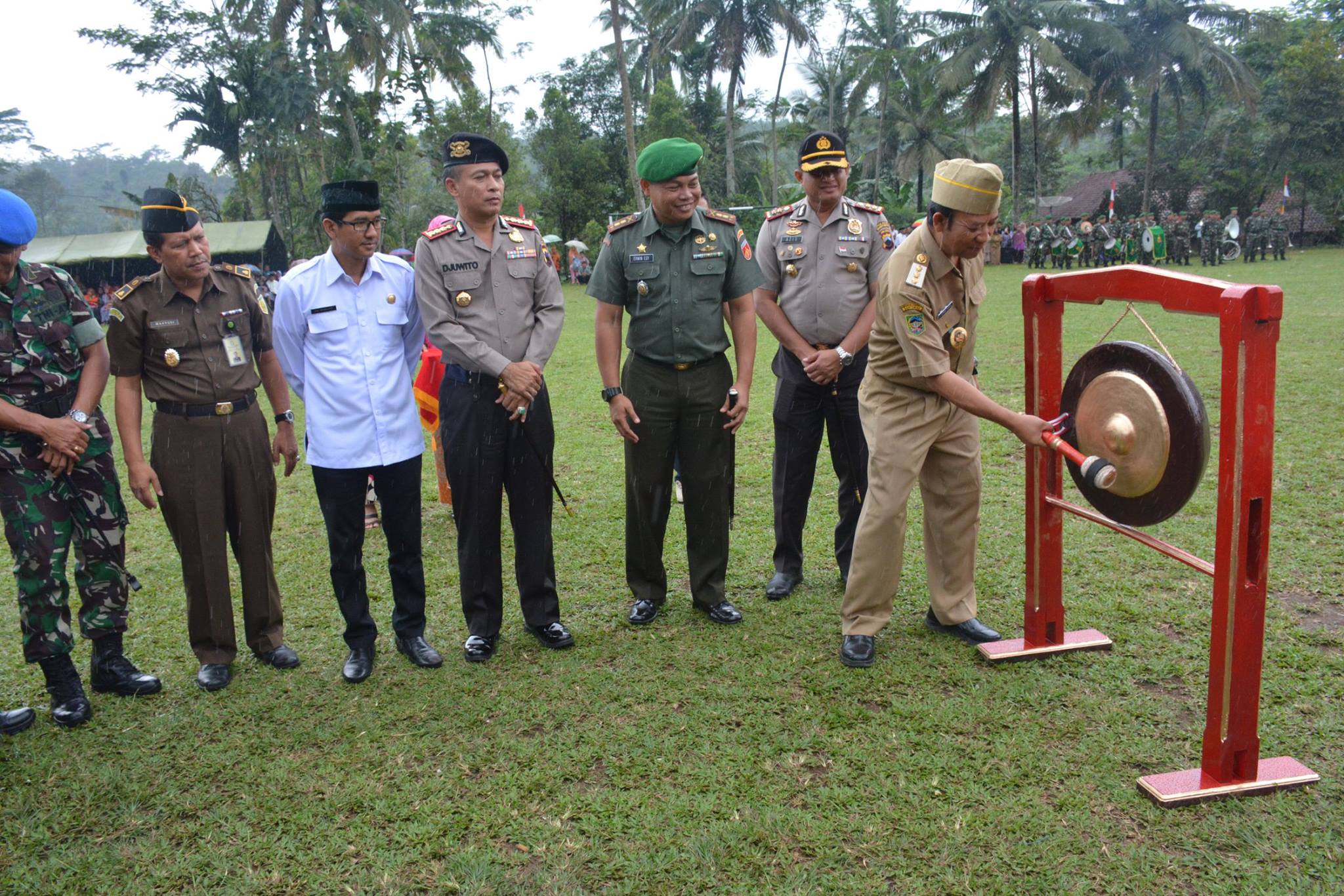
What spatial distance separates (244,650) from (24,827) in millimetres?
1323

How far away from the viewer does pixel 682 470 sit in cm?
430

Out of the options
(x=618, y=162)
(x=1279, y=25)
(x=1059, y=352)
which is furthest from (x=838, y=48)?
(x=1059, y=352)

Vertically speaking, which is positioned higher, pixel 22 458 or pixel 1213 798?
pixel 22 458

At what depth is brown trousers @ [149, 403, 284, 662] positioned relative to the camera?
3.74 m

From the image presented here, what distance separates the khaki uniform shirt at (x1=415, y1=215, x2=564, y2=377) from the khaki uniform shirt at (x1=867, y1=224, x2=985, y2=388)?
1316 millimetres

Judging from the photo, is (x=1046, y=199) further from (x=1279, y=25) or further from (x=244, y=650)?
(x=244, y=650)

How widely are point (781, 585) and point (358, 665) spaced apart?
196cm

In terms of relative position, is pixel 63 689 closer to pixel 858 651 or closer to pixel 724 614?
pixel 724 614

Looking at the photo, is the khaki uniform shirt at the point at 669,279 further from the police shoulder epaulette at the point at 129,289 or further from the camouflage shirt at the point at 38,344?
the camouflage shirt at the point at 38,344

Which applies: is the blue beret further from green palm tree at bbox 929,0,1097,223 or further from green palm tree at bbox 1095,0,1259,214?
green palm tree at bbox 1095,0,1259,214

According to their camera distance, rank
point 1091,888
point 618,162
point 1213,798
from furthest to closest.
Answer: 1. point 618,162
2. point 1213,798
3. point 1091,888

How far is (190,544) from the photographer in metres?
3.81

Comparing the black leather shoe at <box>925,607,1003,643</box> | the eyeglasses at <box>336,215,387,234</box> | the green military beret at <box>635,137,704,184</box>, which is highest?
the green military beret at <box>635,137,704,184</box>

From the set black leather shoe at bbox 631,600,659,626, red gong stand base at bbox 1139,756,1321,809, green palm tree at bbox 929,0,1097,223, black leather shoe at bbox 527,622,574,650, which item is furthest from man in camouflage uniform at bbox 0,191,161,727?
green palm tree at bbox 929,0,1097,223
